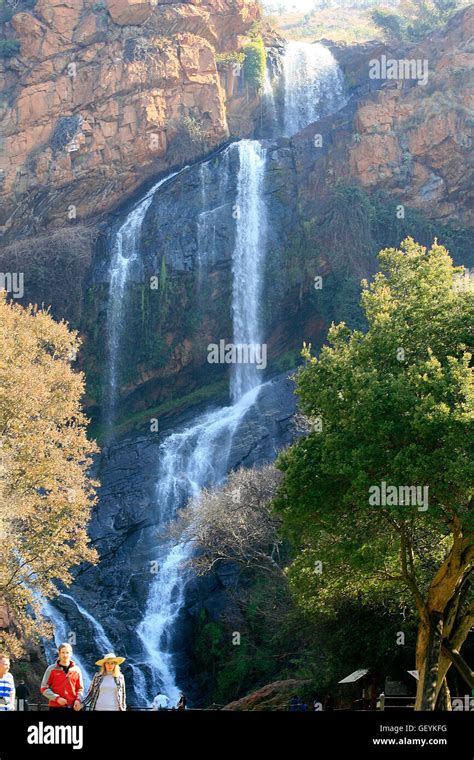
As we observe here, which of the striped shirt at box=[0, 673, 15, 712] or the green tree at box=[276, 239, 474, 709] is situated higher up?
the green tree at box=[276, 239, 474, 709]

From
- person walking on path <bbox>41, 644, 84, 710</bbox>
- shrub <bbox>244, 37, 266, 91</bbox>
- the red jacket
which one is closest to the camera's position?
person walking on path <bbox>41, 644, 84, 710</bbox>

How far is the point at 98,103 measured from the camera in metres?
60.3

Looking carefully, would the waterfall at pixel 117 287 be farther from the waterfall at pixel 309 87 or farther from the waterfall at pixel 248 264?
the waterfall at pixel 309 87

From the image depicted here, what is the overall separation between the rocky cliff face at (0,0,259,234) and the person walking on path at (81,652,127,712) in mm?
49147

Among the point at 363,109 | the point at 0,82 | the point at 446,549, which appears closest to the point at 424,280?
the point at 446,549

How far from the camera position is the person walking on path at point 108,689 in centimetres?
1241

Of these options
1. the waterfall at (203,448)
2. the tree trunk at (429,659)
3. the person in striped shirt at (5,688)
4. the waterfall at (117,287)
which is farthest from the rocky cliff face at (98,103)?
the person in striped shirt at (5,688)

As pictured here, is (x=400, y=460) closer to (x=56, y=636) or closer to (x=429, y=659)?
(x=429, y=659)

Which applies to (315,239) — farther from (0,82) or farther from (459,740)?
(459,740)

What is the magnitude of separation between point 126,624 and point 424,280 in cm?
2079

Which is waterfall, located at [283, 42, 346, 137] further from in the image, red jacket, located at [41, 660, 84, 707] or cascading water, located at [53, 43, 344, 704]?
red jacket, located at [41, 660, 84, 707]

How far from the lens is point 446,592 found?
2161 centimetres

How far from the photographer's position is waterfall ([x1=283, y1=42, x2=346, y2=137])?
212 ft

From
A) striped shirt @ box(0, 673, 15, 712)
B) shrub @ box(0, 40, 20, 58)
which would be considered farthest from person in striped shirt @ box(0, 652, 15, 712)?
shrub @ box(0, 40, 20, 58)
